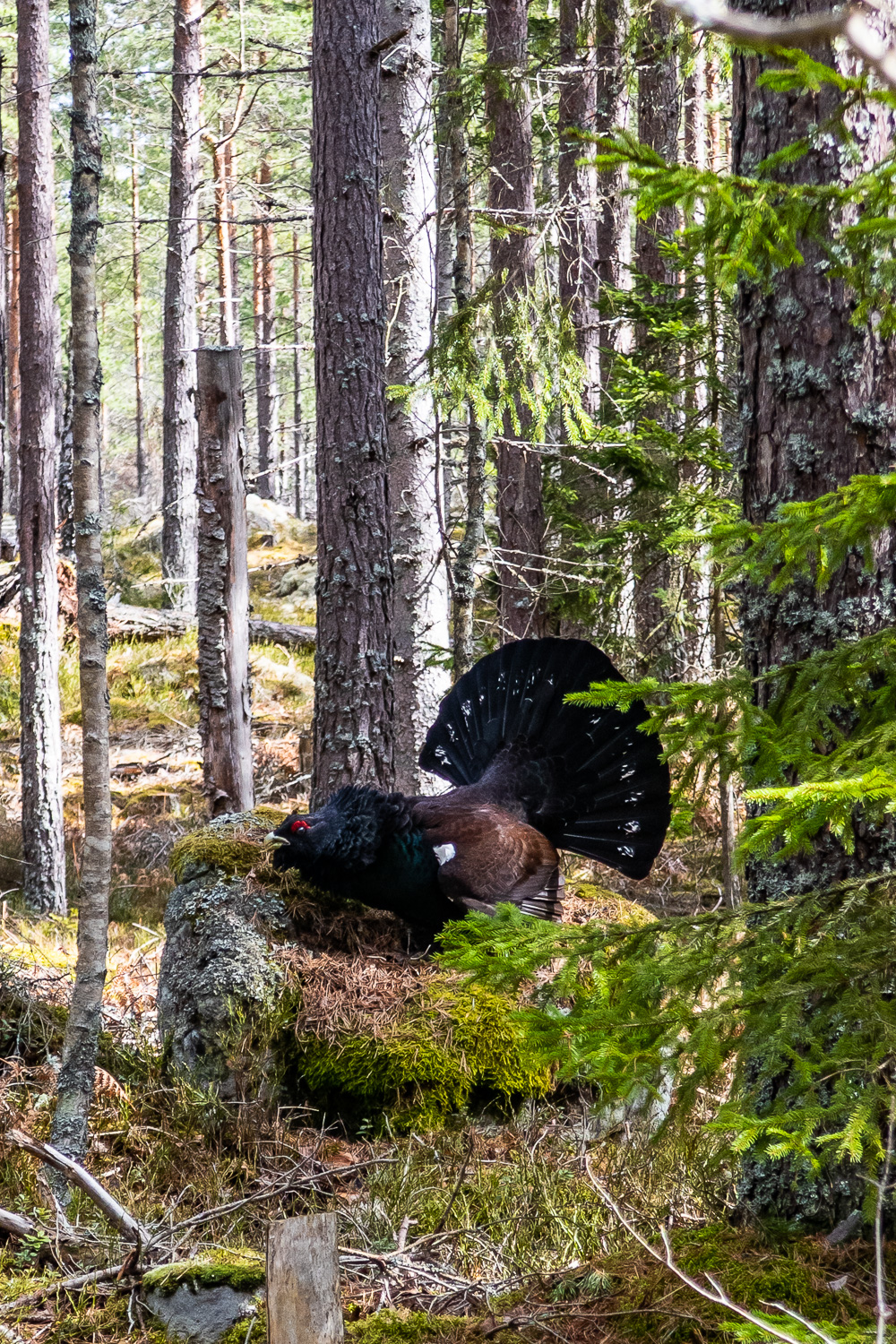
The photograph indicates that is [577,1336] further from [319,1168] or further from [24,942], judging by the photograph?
[24,942]

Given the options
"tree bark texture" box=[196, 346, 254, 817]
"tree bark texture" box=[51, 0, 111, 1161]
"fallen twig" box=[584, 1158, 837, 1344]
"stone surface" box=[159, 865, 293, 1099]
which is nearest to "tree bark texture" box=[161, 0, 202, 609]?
"tree bark texture" box=[196, 346, 254, 817]

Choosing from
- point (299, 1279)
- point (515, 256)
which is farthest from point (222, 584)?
point (299, 1279)

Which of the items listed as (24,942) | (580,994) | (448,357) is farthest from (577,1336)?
(24,942)

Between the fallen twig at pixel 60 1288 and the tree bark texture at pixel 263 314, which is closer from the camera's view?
the fallen twig at pixel 60 1288

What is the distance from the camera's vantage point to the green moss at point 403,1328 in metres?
2.80

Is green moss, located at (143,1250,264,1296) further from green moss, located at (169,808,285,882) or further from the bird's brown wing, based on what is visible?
green moss, located at (169,808,285,882)

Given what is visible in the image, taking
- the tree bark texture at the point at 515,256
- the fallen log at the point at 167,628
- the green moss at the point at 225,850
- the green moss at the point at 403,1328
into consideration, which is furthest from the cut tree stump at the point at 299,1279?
the fallen log at the point at 167,628

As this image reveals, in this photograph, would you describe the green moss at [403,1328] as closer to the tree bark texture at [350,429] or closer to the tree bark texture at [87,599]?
the tree bark texture at [87,599]

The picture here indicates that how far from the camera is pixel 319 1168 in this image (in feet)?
14.1

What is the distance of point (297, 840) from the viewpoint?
515 cm

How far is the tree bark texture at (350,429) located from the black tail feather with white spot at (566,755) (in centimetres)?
60

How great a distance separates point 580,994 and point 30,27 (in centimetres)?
1033

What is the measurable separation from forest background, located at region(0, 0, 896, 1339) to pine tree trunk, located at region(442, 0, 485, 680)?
3 cm

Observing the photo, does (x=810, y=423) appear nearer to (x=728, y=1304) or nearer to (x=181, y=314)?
(x=728, y=1304)
